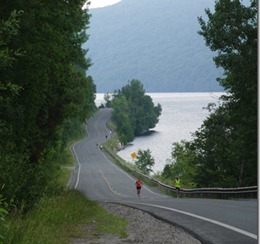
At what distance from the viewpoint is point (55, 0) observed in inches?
804

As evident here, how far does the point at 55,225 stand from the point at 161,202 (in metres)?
14.1

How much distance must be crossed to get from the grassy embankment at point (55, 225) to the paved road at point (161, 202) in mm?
1763

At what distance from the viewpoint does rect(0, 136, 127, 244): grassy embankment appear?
25.1 ft

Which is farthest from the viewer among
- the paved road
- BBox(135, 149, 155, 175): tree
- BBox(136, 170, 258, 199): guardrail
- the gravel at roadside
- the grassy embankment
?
BBox(135, 149, 155, 175): tree

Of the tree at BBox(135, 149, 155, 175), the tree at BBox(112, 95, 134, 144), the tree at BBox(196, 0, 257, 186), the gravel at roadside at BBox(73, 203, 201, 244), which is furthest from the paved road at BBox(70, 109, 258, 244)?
the tree at BBox(135, 149, 155, 175)

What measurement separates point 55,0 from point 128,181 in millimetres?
45383

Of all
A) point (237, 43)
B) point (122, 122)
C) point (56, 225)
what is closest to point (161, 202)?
point (56, 225)

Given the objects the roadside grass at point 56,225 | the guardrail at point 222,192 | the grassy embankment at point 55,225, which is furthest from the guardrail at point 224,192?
the roadside grass at point 56,225

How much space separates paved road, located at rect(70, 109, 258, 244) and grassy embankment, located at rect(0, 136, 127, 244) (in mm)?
1763

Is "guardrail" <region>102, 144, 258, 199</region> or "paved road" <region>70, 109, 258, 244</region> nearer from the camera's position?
"paved road" <region>70, 109, 258, 244</region>

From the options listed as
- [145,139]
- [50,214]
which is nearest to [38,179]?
[50,214]

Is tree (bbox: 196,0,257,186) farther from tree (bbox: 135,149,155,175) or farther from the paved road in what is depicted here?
tree (bbox: 135,149,155,175)

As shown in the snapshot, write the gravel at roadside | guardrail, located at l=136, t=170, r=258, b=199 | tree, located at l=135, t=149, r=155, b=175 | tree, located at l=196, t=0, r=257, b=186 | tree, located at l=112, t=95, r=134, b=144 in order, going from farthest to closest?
1. tree, located at l=112, t=95, r=134, b=144
2. tree, located at l=135, t=149, r=155, b=175
3. tree, located at l=196, t=0, r=257, b=186
4. guardrail, located at l=136, t=170, r=258, b=199
5. the gravel at roadside

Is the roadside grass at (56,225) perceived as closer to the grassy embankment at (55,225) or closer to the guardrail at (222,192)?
the grassy embankment at (55,225)
